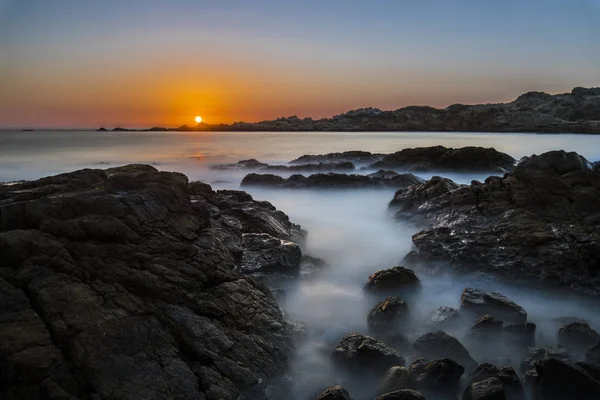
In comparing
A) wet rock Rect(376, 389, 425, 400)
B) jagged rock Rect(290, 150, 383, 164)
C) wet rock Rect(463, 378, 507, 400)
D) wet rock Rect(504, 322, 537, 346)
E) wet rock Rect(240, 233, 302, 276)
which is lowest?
wet rock Rect(504, 322, 537, 346)

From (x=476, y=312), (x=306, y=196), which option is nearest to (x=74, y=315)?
(x=476, y=312)

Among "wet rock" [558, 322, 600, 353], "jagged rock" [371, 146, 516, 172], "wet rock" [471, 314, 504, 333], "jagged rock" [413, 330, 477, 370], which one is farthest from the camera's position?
"jagged rock" [371, 146, 516, 172]

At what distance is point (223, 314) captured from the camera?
22.1ft

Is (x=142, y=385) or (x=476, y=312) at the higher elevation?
(x=142, y=385)

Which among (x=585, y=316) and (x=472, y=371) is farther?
(x=585, y=316)

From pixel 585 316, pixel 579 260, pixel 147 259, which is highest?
pixel 147 259

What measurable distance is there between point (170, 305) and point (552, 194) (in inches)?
450

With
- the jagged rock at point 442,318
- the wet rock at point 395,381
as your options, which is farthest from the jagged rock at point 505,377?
the jagged rock at point 442,318

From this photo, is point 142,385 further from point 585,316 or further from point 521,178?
point 521,178

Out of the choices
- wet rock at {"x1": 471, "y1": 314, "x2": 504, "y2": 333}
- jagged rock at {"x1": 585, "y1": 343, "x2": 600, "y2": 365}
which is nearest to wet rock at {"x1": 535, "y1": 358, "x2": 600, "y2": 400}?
jagged rock at {"x1": 585, "y1": 343, "x2": 600, "y2": 365}

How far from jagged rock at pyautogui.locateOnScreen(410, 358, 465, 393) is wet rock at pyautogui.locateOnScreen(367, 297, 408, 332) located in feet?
5.74

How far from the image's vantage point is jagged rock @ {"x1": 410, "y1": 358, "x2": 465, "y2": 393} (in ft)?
20.8

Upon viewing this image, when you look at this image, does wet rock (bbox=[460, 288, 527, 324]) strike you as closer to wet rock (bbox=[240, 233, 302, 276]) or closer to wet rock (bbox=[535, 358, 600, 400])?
wet rock (bbox=[535, 358, 600, 400])

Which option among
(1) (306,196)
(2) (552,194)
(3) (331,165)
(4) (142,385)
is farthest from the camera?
(3) (331,165)
